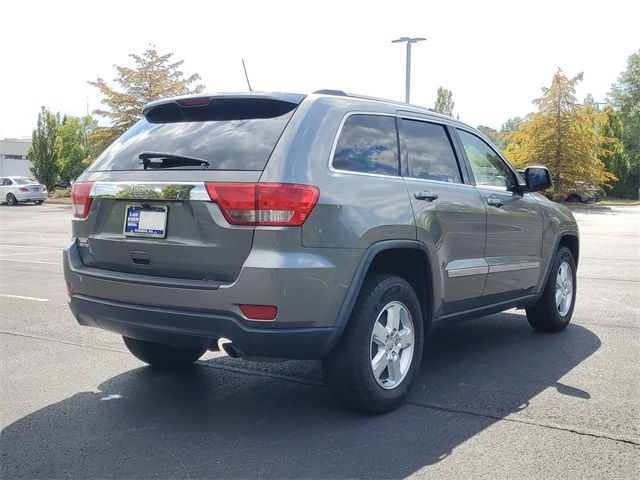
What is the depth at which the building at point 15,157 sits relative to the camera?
88.2 m

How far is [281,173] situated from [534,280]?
3.18 m

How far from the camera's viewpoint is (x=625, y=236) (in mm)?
18453

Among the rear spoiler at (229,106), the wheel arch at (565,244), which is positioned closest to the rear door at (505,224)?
the wheel arch at (565,244)

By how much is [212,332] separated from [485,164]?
9.39 ft

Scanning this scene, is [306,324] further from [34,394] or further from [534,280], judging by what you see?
[534,280]

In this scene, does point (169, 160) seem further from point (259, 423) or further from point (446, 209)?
point (446, 209)

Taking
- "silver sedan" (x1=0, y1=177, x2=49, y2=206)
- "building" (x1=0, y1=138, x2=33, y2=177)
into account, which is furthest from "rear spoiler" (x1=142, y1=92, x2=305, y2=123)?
"building" (x1=0, y1=138, x2=33, y2=177)

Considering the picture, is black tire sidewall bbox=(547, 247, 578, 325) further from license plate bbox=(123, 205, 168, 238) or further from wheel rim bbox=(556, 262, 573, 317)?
license plate bbox=(123, 205, 168, 238)

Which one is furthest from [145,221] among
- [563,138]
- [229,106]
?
[563,138]

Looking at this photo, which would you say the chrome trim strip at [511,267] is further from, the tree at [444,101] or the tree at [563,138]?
the tree at [444,101]

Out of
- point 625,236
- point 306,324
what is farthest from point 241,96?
point 625,236

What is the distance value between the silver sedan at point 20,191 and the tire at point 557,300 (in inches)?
1437

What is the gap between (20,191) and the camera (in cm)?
3841

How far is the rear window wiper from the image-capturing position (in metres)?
3.98
